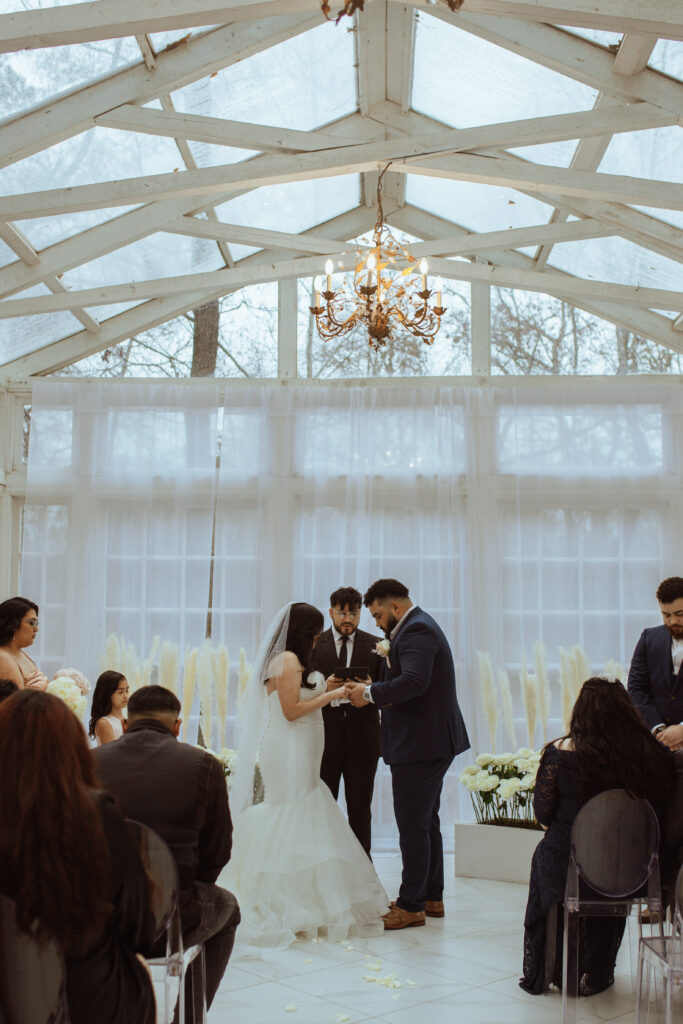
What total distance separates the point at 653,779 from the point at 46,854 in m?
2.07

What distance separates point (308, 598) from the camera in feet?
22.0

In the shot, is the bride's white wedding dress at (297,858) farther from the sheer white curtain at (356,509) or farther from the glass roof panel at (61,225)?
the glass roof panel at (61,225)

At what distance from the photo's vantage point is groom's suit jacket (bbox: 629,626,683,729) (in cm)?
480

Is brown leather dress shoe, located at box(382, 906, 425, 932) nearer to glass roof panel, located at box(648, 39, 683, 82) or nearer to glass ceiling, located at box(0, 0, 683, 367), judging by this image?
glass ceiling, located at box(0, 0, 683, 367)

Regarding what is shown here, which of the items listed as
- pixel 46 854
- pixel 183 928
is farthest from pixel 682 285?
pixel 46 854

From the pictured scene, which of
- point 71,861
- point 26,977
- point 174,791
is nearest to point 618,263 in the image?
point 174,791

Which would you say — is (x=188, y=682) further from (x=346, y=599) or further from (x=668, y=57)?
(x=668, y=57)

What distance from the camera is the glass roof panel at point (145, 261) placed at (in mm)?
6367

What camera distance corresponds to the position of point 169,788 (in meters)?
2.74

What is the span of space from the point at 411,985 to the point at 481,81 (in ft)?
14.4

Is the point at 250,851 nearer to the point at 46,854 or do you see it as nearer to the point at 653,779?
the point at 653,779

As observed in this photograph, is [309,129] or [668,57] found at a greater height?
[309,129]

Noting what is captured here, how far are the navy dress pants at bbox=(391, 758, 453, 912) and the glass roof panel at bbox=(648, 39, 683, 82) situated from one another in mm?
3231

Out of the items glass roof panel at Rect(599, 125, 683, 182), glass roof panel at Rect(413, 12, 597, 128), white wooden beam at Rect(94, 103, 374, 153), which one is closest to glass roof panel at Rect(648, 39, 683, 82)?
glass roof panel at Rect(599, 125, 683, 182)
